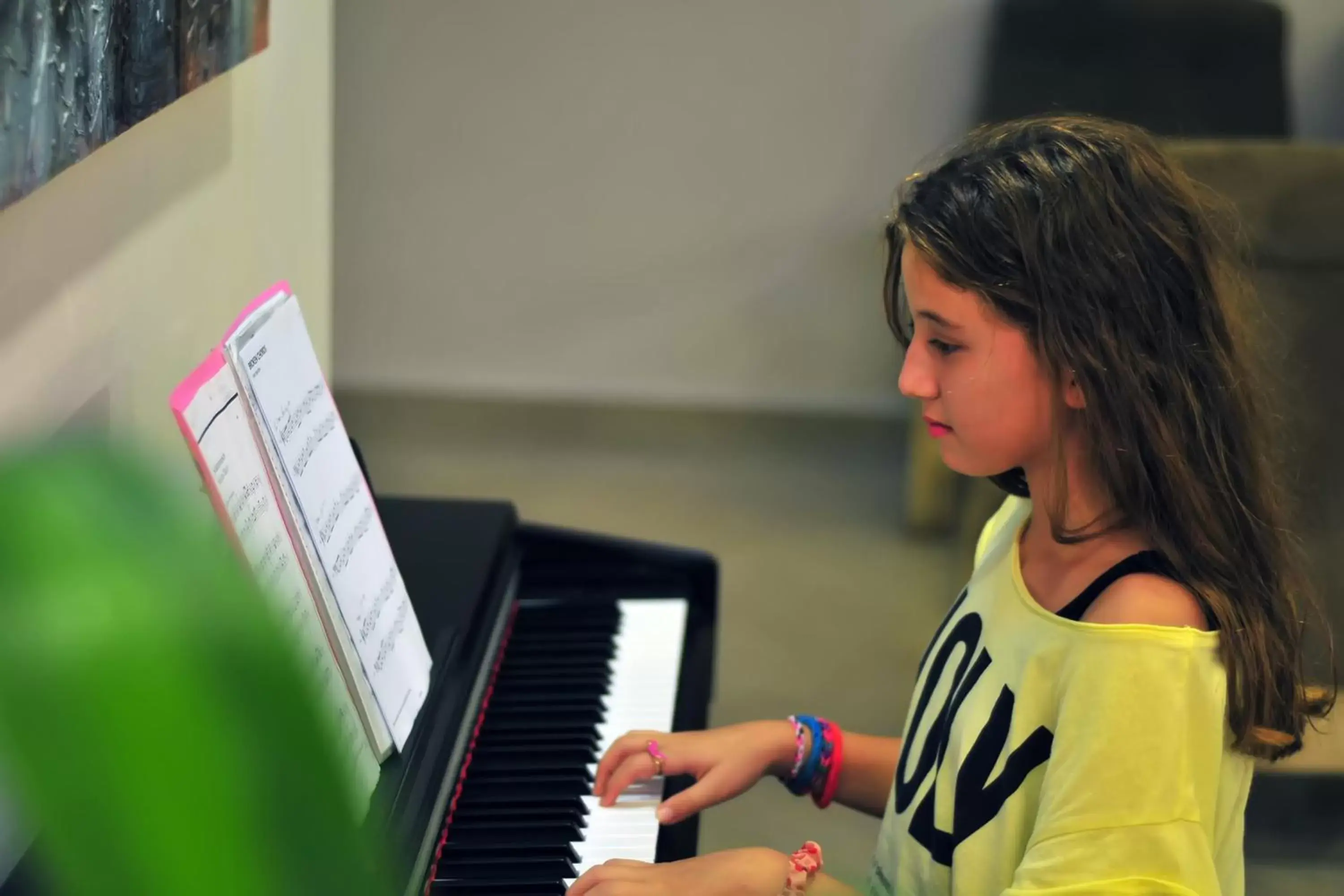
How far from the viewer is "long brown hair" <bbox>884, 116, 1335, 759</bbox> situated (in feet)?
3.11

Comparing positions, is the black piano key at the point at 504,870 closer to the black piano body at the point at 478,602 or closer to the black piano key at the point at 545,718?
the black piano body at the point at 478,602

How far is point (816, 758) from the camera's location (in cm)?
121

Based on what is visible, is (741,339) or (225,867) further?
(741,339)

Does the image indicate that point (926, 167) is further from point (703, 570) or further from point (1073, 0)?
point (1073, 0)

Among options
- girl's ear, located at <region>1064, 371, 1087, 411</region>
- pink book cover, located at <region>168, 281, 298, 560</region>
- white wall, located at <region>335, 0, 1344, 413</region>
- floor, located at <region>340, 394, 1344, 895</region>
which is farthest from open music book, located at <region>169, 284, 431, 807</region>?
white wall, located at <region>335, 0, 1344, 413</region>

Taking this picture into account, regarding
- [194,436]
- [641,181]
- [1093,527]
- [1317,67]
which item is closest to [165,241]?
[194,436]

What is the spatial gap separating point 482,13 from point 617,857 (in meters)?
2.72

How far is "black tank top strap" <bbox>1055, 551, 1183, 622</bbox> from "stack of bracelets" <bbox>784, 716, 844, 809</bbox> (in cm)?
31

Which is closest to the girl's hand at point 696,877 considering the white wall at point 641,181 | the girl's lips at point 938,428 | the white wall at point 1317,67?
the girl's lips at point 938,428

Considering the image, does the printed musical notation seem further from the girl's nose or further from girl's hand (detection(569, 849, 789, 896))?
the girl's nose

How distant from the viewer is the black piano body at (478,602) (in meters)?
0.99

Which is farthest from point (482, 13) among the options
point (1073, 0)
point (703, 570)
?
point (703, 570)

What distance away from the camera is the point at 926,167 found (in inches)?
43.9

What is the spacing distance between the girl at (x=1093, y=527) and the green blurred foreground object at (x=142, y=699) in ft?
2.61
